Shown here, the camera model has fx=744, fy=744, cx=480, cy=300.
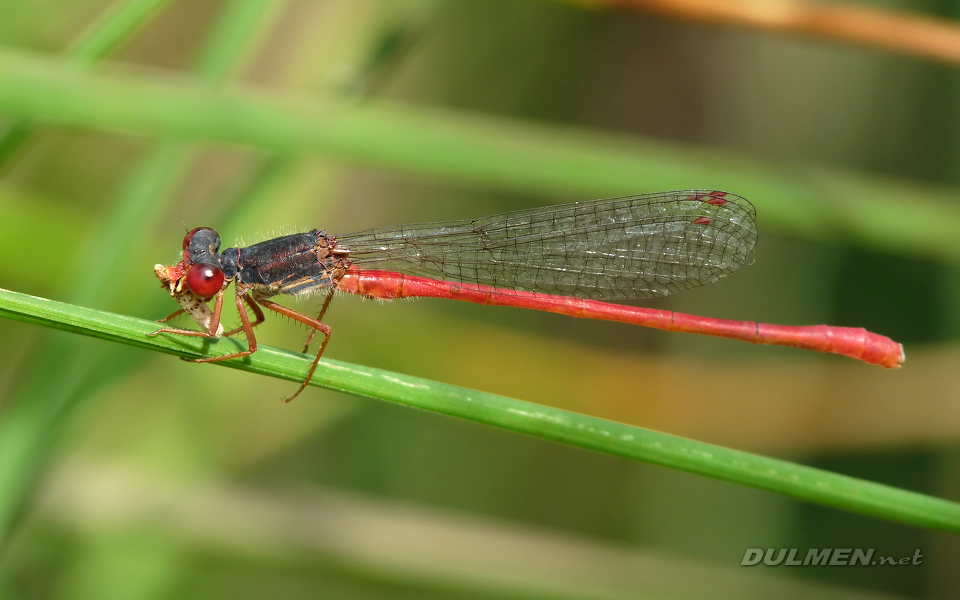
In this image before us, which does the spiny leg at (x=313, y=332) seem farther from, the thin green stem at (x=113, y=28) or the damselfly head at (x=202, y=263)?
the thin green stem at (x=113, y=28)

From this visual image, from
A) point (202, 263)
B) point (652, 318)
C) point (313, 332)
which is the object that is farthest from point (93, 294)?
point (652, 318)

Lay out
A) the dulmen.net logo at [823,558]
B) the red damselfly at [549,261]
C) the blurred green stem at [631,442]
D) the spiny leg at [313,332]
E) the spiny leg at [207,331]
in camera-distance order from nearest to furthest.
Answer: the blurred green stem at [631,442], the spiny leg at [207,331], the spiny leg at [313,332], the red damselfly at [549,261], the dulmen.net logo at [823,558]

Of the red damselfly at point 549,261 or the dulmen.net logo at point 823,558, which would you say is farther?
the dulmen.net logo at point 823,558

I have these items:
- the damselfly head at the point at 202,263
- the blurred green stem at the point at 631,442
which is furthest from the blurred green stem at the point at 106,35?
the blurred green stem at the point at 631,442

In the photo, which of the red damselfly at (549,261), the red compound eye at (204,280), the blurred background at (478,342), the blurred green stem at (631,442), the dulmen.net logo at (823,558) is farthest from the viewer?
the dulmen.net logo at (823,558)

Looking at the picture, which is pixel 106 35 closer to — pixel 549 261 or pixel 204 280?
pixel 204 280

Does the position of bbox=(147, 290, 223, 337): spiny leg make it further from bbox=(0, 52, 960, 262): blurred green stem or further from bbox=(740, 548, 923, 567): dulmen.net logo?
bbox=(740, 548, 923, 567): dulmen.net logo
